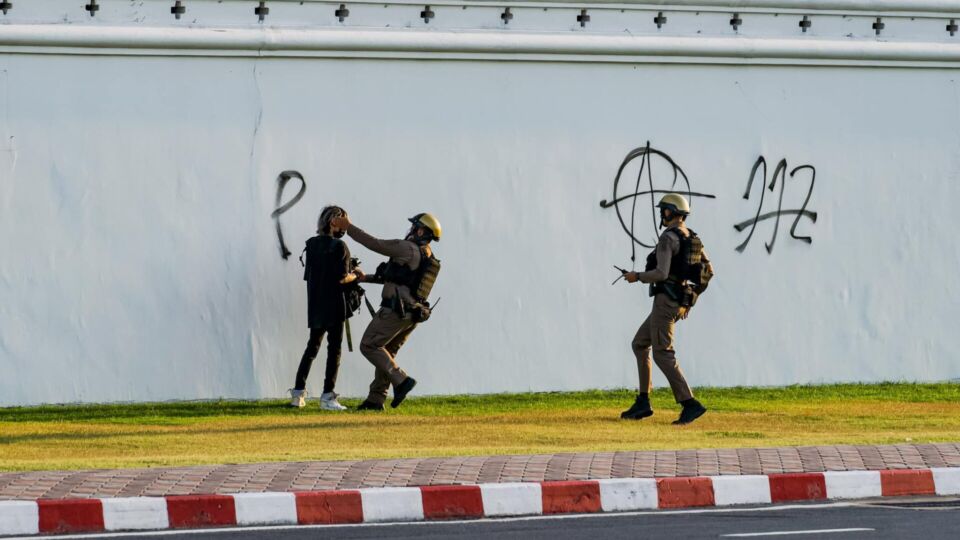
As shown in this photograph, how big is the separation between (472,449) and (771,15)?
5.87 m

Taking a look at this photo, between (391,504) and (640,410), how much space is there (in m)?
4.39

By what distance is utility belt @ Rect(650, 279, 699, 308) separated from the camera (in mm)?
12781

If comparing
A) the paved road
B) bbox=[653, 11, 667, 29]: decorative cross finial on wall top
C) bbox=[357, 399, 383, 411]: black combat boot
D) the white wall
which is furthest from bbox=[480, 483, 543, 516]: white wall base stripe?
bbox=[653, 11, 667, 29]: decorative cross finial on wall top

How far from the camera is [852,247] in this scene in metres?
15.6

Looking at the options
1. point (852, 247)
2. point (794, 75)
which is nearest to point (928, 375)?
point (852, 247)

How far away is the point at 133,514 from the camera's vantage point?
863 centimetres

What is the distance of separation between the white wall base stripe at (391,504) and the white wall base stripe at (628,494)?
95 centimetres

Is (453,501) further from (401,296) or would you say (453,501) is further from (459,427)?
(401,296)

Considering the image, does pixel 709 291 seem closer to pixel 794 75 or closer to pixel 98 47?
pixel 794 75

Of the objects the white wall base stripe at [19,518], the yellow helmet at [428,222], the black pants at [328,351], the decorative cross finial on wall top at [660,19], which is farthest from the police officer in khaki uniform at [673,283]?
the white wall base stripe at [19,518]

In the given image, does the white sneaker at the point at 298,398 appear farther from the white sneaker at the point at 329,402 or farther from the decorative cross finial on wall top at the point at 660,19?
the decorative cross finial on wall top at the point at 660,19

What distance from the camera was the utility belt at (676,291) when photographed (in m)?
12.8

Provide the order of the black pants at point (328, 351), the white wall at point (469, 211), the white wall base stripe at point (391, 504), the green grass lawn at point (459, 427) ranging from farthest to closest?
the white wall at point (469, 211)
the black pants at point (328, 351)
the green grass lawn at point (459, 427)
the white wall base stripe at point (391, 504)

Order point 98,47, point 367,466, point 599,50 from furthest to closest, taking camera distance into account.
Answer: point 599,50 → point 98,47 → point 367,466
